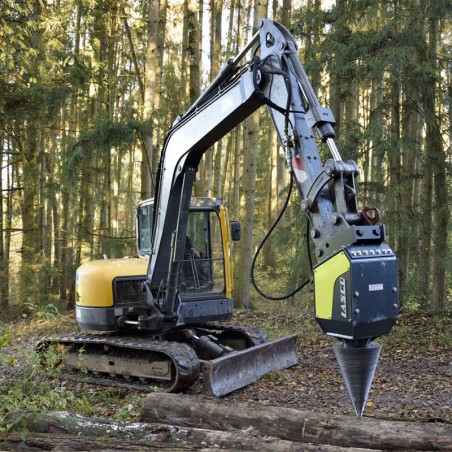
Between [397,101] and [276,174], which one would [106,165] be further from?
[276,174]

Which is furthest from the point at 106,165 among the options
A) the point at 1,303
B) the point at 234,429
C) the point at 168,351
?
the point at 234,429

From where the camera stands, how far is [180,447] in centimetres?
423

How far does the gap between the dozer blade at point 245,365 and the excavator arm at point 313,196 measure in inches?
47.2

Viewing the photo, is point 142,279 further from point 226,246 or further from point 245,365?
point 245,365

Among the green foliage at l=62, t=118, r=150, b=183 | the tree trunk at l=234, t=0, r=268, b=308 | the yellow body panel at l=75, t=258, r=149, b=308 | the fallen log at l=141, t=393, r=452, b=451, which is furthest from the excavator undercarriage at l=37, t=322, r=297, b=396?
the green foliage at l=62, t=118, r=150, b=183

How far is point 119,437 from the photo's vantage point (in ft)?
14.9

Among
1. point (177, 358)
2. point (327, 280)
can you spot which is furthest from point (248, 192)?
point (327, 280)

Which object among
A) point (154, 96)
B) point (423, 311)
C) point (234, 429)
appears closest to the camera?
point (234, 429)

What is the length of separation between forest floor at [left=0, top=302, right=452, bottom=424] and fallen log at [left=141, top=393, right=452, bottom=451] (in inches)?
14.3

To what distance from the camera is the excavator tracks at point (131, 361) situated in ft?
23.3

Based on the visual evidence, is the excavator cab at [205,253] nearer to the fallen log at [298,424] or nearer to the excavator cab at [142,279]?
the excavator cab at [142,279]

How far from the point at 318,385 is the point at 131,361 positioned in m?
2.55

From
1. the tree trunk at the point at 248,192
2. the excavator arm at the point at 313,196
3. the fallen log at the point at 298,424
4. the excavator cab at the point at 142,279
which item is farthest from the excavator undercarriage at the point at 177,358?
the tree trunk at the point at 248,192

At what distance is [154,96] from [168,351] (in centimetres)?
916
